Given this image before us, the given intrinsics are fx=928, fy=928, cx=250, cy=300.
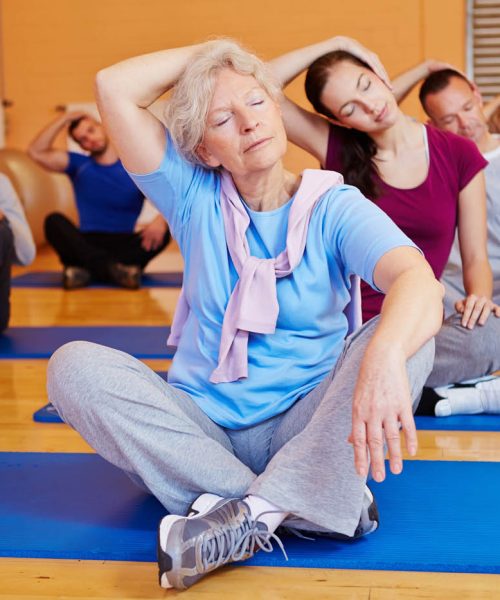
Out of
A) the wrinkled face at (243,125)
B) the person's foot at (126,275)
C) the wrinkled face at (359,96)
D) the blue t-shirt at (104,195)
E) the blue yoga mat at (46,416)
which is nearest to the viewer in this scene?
the wrinkled face at (243,125)

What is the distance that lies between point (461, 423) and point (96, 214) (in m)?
3.64

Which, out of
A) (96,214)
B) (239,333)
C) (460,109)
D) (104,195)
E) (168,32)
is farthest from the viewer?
(168,32)

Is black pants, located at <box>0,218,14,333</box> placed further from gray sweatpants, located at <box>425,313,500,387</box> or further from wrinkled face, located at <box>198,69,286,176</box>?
wrinkled face, located at <box>198,69,286,176</box>

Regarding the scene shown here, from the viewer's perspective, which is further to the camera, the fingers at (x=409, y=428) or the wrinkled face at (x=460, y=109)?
the wrinkled face at (x=460, y=109)

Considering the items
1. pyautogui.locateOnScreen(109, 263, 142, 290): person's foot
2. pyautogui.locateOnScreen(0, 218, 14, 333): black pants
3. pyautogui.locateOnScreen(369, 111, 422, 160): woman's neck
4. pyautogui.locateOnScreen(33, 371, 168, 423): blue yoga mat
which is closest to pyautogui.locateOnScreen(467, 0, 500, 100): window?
pyautogui.locateOnScreen(109, 263, 142, 290): person's foot

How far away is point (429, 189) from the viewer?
248 centimetres

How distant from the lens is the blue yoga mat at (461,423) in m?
2.47

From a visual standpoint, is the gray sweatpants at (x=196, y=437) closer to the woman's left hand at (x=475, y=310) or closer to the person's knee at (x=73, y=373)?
the person's knee at (x=73, y=373)

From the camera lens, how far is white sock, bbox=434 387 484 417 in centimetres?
257

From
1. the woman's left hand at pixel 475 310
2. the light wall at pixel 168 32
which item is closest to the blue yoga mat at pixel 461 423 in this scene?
the woman's left hand at pixel 475 310

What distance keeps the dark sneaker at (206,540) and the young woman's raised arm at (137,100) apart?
2.24 ft

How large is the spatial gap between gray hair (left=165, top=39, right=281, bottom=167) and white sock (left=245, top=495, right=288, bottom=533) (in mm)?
687

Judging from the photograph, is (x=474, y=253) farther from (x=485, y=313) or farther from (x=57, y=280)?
(x=57, y=280)

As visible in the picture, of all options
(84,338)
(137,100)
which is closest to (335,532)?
(137,100)
